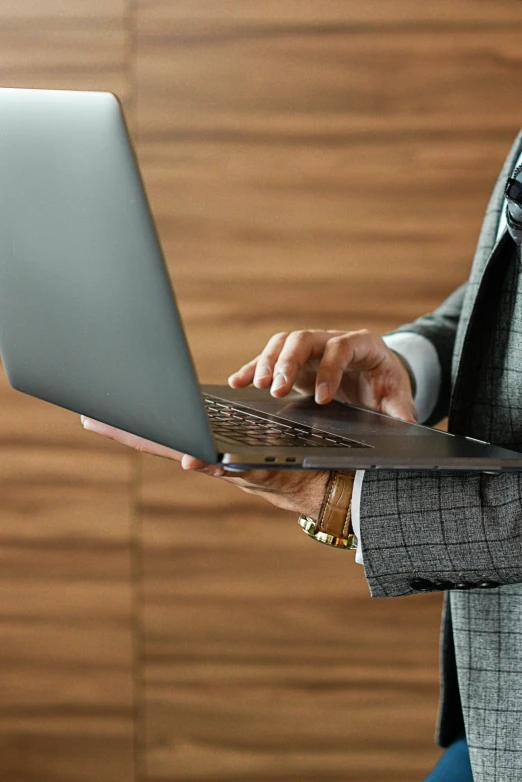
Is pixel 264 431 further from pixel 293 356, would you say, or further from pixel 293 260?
pixel 293 260

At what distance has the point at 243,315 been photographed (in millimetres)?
1594

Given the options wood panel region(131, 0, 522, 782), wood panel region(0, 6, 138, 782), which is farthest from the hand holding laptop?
wood panel region(0, 6, 138, 782)

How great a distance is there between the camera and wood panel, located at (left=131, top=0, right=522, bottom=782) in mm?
1511

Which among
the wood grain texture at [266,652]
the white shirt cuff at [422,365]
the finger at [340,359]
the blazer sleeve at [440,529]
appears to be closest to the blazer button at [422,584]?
the blazer sleeve at [440,529]

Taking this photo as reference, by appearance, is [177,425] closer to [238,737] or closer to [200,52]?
[200,52]

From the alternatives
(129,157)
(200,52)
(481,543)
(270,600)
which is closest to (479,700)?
(481,543)

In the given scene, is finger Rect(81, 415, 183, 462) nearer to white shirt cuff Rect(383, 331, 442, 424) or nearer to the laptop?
the laptop

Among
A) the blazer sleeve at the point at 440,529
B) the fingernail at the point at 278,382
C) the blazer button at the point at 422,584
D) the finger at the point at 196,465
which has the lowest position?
the blazer button at the point at 422,584

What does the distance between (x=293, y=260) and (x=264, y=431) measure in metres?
0.98

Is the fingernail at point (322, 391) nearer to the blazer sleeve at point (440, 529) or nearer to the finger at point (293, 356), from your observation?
the finger at point (293, 356)

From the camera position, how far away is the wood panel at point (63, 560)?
151cm

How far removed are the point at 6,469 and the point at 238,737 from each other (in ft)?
2.52

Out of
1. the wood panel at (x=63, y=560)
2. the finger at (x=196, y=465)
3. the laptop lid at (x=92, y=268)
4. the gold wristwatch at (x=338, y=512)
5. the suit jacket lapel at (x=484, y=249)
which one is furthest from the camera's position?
→ the wood panel at (x=63, y=560)

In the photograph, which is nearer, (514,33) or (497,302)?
(497,302)
